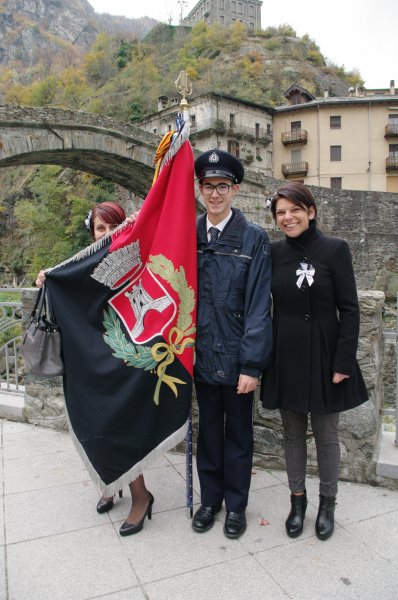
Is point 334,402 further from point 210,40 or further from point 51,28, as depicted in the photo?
point 51,28

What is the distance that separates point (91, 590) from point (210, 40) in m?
53.9

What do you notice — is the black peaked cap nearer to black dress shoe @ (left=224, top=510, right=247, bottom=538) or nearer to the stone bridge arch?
black dress shoe @ (left=224, top=510, right=247, bottom=538)

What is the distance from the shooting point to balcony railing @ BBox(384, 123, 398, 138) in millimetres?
29489

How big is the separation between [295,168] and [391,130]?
6413mm

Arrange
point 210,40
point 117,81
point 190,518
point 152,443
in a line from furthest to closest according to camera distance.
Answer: point 210,40 < point 117,81 < point 190,518 < point 152,443

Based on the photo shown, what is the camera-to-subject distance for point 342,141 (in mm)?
30516

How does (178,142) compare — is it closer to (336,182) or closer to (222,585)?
(222,585)

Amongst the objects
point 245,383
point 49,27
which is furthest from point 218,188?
point 49,27

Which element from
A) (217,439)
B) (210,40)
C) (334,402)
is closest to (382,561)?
(334,402)

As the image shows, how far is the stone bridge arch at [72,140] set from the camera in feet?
39.4

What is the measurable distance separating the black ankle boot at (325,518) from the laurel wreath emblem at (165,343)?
3.12 feet

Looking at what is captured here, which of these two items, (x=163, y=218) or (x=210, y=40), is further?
(x=210, y=40)

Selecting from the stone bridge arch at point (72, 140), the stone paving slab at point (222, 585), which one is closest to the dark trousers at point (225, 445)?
the stone paving slab at point (222, 585)

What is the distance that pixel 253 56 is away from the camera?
42.8 metres
